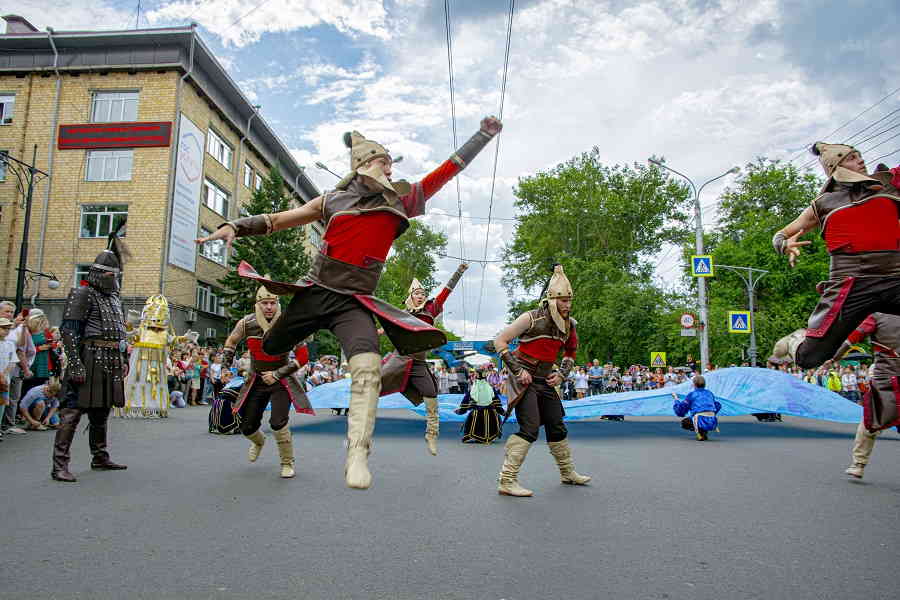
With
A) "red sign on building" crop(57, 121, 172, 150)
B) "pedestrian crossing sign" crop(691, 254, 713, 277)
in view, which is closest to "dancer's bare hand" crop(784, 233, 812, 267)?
"pedestrian crossing sign" crop(691, 254, 713, 277)

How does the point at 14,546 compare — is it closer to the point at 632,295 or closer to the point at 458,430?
the point at 458,430

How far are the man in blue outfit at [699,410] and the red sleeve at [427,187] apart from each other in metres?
8.77

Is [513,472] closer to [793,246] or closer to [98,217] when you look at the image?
[793,246]

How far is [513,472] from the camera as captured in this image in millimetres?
5984

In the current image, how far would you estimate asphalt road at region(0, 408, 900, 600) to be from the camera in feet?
10.5

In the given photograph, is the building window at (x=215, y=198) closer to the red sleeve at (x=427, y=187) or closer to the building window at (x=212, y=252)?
the building window at (x=212, y=252)

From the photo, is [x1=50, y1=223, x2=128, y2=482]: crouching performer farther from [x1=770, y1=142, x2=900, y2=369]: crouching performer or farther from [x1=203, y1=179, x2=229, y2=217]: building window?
[x1=203, y1=179, x2=229, y2=217]: building window

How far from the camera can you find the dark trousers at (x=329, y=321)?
3.79 m

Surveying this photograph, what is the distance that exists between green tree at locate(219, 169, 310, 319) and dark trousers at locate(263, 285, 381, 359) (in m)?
29.5

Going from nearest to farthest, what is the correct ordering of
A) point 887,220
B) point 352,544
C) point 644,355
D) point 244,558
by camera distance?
point 244,558, point 352,544, point 887,220, point 644,355

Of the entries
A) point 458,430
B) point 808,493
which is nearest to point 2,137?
point 458,430

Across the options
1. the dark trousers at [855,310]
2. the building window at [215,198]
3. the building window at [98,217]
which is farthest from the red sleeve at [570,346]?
the building window at [215,198]

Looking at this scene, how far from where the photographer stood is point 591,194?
162 ft

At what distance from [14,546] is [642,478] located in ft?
18.0
